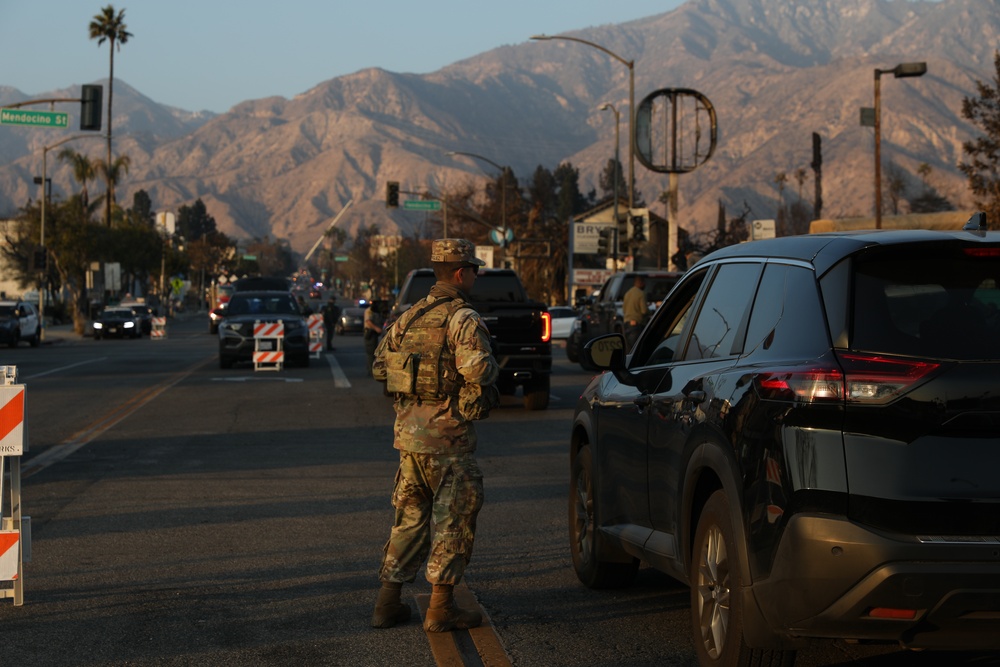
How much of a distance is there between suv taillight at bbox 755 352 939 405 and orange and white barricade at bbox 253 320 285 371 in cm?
2537

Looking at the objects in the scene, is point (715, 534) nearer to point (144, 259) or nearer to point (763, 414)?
point (763, 414)

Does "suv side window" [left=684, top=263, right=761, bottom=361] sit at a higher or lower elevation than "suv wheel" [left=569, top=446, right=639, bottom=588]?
higher

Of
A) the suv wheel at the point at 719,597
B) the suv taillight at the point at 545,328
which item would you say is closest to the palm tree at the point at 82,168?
the suv taillight at the point at 545,328

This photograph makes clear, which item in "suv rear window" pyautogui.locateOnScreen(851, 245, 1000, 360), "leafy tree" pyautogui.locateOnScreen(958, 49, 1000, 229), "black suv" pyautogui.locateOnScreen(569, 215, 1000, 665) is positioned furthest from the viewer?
"leafy tree" pyautogui.locateOnScreen(958, 49, 1000, 229)

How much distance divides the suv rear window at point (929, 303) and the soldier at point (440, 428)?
80.6 inches

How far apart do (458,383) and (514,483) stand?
575 centimetres

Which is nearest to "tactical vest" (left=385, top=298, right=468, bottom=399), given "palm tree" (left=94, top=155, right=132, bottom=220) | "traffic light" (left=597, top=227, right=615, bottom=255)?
"traffic light" (left=597, top=227, right=615, bottom=255)

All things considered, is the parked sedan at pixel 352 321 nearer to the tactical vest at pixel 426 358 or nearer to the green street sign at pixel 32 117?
the green street sign at pixel 32 117

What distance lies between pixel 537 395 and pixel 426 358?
535 inches

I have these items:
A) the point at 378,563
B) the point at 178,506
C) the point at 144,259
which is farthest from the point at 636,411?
the point at 144,259

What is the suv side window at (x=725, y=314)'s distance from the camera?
569 centimetres

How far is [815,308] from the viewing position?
4969 mm

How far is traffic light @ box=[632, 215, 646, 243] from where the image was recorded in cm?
3791

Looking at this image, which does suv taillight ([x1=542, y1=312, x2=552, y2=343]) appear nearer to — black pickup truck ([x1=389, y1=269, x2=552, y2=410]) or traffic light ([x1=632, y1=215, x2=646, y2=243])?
black pickup truck ([x1=389, y1=269, x2=552, y2=410])
